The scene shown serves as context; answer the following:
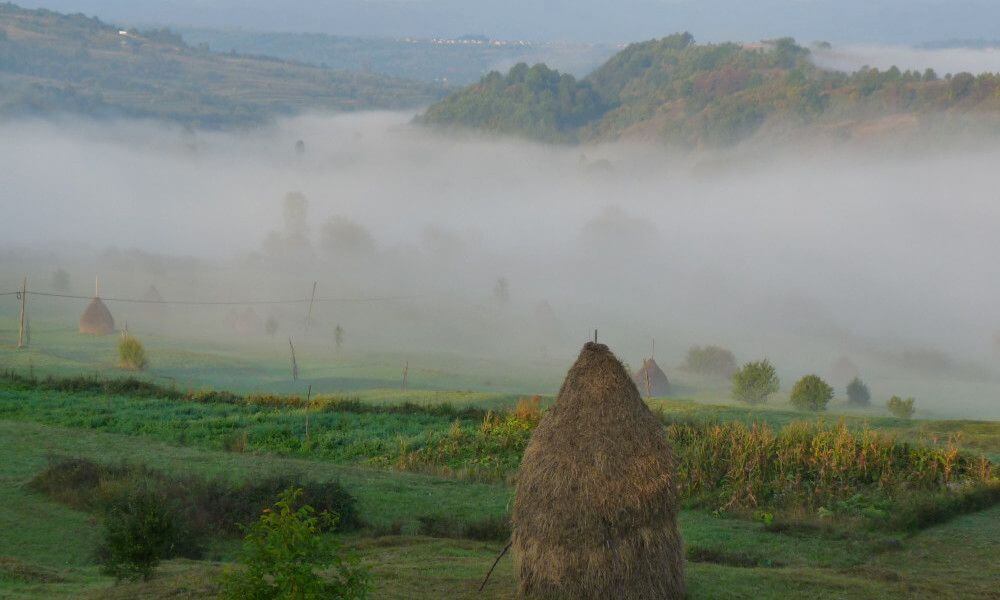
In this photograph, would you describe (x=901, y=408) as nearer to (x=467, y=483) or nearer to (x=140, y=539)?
(x=467, y=483)

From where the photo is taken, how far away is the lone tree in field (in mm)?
57594

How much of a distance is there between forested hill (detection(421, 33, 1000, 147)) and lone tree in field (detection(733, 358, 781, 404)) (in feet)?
358

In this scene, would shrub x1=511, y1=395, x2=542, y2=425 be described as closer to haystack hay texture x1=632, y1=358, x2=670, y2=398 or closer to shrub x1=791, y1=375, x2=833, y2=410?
shrub x1=791, y1=375, x2=833, y2=410

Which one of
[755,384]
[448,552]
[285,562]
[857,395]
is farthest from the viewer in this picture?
[857,395]

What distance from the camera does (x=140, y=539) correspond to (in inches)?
597

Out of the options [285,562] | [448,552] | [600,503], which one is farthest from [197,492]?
[285,562]

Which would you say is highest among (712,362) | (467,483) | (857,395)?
(712,362)

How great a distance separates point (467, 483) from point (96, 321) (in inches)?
1909

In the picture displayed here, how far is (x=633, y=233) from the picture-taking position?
465 ft

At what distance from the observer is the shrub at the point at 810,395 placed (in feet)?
169

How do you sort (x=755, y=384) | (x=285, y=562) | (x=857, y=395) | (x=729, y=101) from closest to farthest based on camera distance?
(x=285, y=562), (x=755, y=384), (x=857, y=395), (x=729, y=101)

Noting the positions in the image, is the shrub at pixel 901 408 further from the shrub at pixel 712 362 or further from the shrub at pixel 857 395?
the shrub at pixel 712 362

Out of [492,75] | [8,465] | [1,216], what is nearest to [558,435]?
[8,465]

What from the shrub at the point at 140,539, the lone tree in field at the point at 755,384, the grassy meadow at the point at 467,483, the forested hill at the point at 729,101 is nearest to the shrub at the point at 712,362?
the lone tree in field at the point at 755,384
